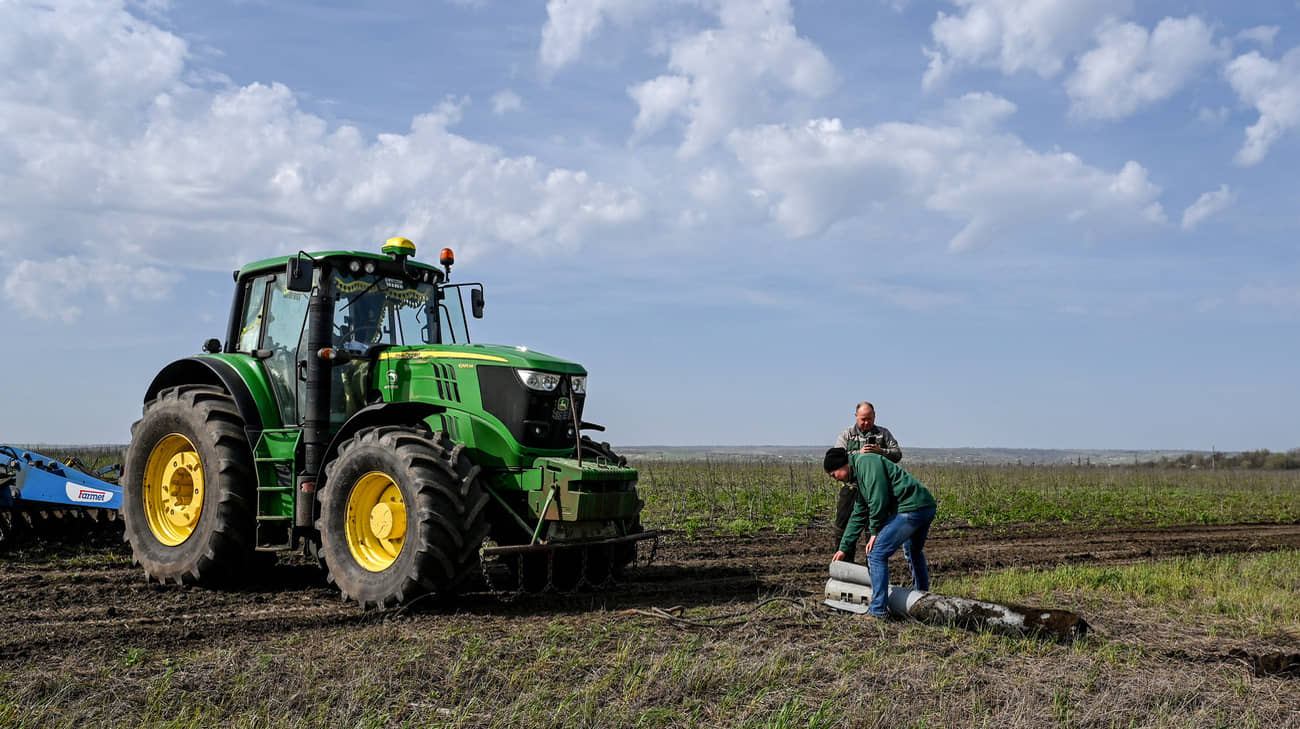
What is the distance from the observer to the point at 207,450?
856 cm

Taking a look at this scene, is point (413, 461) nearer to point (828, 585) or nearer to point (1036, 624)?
point (828, 585)

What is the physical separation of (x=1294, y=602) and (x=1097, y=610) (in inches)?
77.9

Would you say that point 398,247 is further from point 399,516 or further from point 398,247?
point 399,516

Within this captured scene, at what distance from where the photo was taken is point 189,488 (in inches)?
365

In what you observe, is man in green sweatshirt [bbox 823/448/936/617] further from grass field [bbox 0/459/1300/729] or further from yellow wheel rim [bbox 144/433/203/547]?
yellow wheel rim [bbox 144/433/203/547]

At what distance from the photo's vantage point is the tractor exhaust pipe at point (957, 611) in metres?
7.10

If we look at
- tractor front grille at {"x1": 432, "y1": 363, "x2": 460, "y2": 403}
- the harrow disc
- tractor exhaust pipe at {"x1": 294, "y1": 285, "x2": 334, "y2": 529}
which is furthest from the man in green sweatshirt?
the harrow disc

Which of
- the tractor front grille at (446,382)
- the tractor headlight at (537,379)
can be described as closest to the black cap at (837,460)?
the tractor headlight at (537,379)

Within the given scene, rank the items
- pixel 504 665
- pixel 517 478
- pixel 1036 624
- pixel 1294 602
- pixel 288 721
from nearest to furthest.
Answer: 1. pixel 288 721
2. pixel 504 665
3. pixel 1036 624
4. pixel 517 478
5. pixel 1294 602

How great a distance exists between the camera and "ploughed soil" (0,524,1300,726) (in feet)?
17.2

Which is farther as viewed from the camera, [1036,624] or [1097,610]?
[1097,610]

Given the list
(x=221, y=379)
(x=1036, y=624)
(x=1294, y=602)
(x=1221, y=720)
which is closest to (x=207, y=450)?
(x=221, y=379)

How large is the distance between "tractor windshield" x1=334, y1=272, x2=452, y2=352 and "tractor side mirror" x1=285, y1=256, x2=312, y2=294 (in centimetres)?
46

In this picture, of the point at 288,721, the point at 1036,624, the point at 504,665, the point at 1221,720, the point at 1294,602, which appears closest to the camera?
the point at 288,721
